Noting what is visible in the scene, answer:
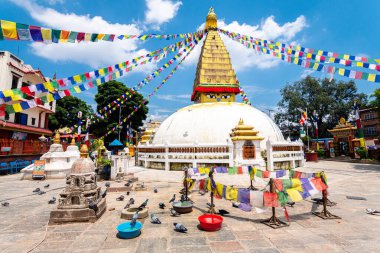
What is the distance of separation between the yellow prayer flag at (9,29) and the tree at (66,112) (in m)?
41.4

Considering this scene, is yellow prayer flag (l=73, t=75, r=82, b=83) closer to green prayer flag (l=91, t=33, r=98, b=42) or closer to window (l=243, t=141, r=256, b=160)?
→ green prayer flag (l=91, t=33, r=98, b=42)

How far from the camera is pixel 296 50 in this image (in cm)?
1481

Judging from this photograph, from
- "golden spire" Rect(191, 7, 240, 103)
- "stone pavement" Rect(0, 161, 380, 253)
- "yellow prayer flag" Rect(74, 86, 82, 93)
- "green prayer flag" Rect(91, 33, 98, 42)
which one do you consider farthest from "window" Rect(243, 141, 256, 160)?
"green prayer flag" Rect(91, 33, 98, 42)

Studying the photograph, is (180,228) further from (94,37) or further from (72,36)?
(94,37)

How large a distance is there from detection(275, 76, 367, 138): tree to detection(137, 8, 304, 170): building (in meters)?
29.2

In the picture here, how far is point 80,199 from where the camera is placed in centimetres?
717

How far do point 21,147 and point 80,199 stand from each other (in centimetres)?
1930

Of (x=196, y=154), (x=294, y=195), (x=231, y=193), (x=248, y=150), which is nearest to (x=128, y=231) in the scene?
(x=231, y=193)

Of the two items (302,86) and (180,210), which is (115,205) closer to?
(180,210)

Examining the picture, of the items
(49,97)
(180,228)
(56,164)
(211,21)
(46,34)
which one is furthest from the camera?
(211,21)

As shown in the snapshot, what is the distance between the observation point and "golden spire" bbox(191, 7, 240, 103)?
95.3ft

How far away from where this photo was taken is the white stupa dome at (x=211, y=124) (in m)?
21.8

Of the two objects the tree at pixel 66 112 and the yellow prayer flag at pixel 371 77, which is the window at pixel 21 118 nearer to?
the tree at pixel 66 112

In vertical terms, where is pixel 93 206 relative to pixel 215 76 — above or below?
below
